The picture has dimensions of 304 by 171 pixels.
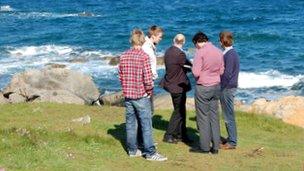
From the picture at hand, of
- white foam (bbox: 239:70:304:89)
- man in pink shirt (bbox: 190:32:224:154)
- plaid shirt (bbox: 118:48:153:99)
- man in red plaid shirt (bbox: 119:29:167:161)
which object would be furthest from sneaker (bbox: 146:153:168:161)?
white foam (bbox: 239:70:304:89)

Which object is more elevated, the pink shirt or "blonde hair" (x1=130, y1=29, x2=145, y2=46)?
"blonde hair" (x1=130, y1=29, x2=145, y2=46)

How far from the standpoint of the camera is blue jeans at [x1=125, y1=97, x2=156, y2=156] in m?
13.0

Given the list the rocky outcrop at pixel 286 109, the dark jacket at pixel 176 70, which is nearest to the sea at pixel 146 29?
the rocky outcrop at pixel 286 109

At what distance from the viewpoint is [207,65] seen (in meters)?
13.5

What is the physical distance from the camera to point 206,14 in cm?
6919

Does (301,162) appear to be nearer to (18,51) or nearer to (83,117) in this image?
(83,117)

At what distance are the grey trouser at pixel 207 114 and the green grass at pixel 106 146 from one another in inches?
13.1

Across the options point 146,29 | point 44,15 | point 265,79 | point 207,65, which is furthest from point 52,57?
point 207,65

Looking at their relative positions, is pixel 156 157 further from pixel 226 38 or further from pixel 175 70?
pixel 226 38

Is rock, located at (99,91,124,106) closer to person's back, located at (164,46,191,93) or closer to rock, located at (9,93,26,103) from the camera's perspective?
rock, located at (9,93,26,103)

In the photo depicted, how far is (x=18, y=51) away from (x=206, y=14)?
85.9 feet

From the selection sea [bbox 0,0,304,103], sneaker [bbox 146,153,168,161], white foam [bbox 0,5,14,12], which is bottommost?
white foam [bbox 0,5,14,12]

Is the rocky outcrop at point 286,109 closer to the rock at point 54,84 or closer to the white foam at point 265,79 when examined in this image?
the rock at point 54,84

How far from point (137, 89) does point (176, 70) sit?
5.75 feet
